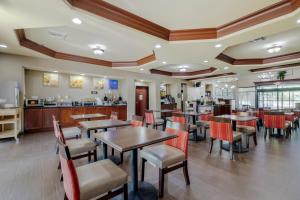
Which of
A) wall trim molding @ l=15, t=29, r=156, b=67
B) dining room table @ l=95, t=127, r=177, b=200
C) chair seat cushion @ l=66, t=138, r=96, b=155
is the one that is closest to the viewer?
dining room table @ l=95, t=127, r=177, b=200

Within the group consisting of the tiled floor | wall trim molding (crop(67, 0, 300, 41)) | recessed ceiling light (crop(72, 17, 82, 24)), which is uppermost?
wall trim molding (crop(67, 0, 300, 41))

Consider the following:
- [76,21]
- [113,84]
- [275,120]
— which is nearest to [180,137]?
[76,21]

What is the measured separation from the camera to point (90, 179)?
59.8 inches

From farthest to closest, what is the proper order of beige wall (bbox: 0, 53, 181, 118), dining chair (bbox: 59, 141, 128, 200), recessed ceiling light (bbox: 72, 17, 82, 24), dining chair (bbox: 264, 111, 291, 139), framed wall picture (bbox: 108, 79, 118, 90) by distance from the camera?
framed wall picture (bbox: 108, 79, 118, 90) → beige wall (bbox: 0, 53, 181, 118) → dining chair (bbox: 264, 111, 291, 139) → recessed ceiling light (bbox: 72, 17, 82, 24) → dining chair (bbox: 59, 141, 128, 200)

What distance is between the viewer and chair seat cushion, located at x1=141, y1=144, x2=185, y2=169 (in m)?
2.06

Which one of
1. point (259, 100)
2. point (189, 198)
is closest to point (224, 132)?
point (189, 198)

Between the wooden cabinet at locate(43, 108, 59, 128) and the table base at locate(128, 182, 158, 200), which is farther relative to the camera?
the wooden cabinet at locate(43, 108, 59, 128)

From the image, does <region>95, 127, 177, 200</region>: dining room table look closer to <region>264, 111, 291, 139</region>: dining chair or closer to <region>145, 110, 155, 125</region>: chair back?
<region>145, 110, 155, 125</region>: chair back

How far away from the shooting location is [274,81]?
9.58 metres

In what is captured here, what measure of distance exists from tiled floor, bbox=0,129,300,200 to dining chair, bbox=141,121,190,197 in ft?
1.03

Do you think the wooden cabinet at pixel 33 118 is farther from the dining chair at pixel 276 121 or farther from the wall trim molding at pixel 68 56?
the dining chair at pixel 276 121

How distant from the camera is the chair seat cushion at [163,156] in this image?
2.06m

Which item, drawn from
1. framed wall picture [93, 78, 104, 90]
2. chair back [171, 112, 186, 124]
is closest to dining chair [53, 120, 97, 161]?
chair back [171, 112, 186, 124]

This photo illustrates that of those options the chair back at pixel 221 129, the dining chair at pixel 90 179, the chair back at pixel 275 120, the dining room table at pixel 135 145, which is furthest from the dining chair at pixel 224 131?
the dining chair at pixel 90 179
